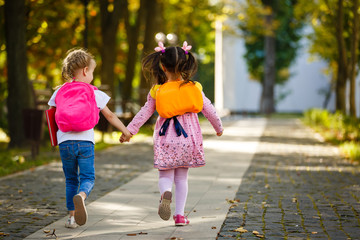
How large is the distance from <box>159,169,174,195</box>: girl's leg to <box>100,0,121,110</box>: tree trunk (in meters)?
14.5

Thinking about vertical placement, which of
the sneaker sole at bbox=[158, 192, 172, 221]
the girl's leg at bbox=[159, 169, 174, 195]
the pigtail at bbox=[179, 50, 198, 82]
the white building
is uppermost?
the pigtail at bbox=[179, 50, 198, 82]

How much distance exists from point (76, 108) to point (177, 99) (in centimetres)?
86

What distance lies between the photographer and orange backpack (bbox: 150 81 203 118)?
5765 millimetres

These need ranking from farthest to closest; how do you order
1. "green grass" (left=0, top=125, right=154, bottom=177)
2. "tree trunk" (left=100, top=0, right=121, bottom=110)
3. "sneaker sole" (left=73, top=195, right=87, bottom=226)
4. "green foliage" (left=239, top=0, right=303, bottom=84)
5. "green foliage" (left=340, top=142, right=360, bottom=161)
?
1. "green foliage" (left=239, top=0, right=303, bottom=84)
2. "tree trunk" (left=100, top=0, right=121, bottom=110)
3. "green foliage" (left=340, top=142, right=360, bottom=161)
4. "green grass" (left=0, top=125, right=154, bottom=177)
5. "sneaker sole" (left=73, top=195, right=87, bottom=226)

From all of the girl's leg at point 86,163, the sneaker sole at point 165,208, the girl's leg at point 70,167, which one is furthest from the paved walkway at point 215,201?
the girl's leg at point 86,163

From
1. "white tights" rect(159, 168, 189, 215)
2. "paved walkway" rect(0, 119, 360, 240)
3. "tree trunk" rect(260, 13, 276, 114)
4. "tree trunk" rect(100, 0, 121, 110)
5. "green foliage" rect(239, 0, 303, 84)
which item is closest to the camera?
"paved walkway" rect(0, 119, 360, 240)

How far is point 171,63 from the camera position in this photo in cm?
582

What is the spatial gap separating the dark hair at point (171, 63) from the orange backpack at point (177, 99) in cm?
9

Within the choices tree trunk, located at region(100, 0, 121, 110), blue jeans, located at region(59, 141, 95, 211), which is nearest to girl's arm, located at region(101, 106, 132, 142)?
blue jeans, located at region(59, 141, 95, 211)

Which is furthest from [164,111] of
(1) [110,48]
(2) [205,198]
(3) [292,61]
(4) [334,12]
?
(3) [292,61]

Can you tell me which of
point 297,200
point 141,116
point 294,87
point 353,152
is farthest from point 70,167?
→ point 294,87

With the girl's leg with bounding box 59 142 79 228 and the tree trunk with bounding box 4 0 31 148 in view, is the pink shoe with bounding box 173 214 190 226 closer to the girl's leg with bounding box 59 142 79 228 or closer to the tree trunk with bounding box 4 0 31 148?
the girl's leg with bounding box 59 142 79 228

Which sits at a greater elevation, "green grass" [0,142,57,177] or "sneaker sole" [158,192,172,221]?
"sneaker sole" [158,192,172,221]

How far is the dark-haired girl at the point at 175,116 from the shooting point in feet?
19.0
